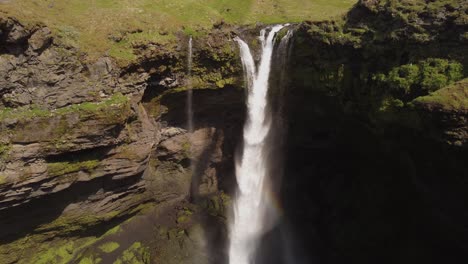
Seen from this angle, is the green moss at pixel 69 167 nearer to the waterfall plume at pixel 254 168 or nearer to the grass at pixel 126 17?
the grass at pixel 126 17

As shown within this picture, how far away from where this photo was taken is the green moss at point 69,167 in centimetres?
1828

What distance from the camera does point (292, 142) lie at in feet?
91.5

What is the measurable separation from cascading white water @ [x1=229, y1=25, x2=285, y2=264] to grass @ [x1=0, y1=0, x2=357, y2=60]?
4651 millimetres

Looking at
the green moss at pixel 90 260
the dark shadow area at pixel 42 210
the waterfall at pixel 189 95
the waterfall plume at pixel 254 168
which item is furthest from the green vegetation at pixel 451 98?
the green moss at pixel 90 260

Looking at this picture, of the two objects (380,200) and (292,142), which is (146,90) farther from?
(380,200)

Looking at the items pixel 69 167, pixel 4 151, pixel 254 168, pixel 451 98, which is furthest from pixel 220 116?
pixel 451 98

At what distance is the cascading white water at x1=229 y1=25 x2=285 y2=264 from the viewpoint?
24.3 meters

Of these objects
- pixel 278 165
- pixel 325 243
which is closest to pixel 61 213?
pixel 278 165

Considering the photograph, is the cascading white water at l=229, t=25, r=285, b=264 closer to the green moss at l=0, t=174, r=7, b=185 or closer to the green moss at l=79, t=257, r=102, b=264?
the green moss at l=79, t=257, r=102, b=264

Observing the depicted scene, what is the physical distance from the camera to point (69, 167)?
19.0 metres

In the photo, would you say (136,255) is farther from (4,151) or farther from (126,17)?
(126,17)

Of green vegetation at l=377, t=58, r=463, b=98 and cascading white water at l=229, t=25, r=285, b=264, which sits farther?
cascading white water at l=229, t=25, r=285, b=264

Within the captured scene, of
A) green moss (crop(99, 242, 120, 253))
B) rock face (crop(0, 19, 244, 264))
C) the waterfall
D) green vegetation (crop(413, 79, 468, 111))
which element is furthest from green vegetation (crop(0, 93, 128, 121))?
green vegetation (crop(413, 79, 468, 111))

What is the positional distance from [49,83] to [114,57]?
4.18 metres
